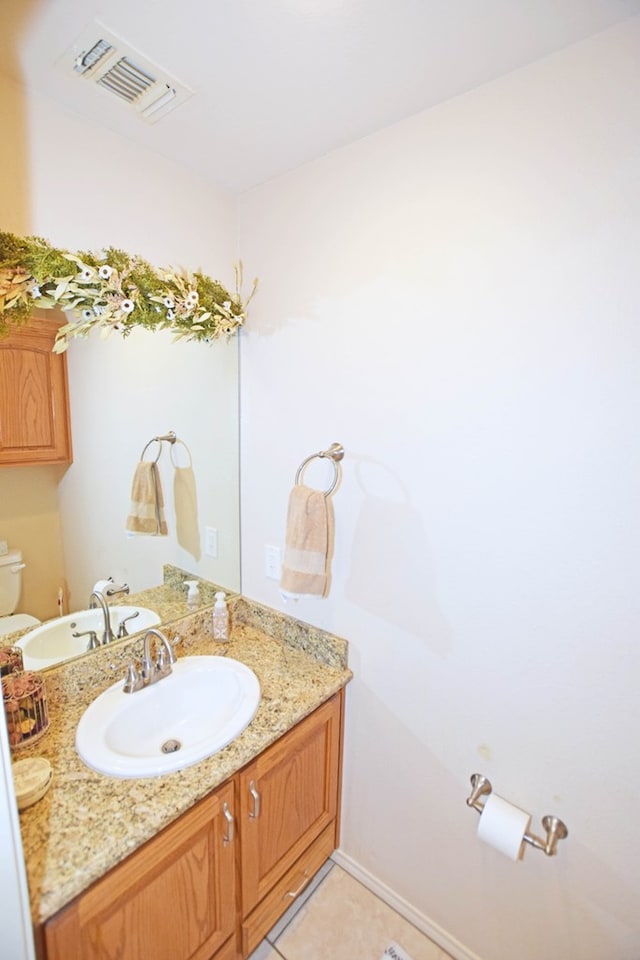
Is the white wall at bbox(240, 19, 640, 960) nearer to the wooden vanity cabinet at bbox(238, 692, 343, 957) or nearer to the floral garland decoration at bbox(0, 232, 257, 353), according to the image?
the wooden vanity cabinet at bbox(238, 692, 343, 957)

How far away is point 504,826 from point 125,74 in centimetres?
219

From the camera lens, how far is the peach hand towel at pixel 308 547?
1302 millimetres

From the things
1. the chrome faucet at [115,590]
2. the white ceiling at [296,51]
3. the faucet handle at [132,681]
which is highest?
the white ceiling at [296,51]

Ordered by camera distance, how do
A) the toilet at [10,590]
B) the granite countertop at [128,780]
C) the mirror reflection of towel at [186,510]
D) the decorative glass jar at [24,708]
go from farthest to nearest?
the mirror reflection of towel at [186,510]
the toilet at [10,590]
the decorative glass jar at [24,708]
the granite countertop at [128,780]

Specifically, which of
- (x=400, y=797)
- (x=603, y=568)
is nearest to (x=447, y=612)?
(x=603, y=568)

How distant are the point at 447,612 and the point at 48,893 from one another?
A: 1.06 m

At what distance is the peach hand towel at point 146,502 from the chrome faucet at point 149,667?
0.36 metres

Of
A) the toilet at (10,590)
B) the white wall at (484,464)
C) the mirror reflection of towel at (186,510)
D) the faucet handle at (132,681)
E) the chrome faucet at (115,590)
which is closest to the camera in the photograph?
the white wall at (484,464)

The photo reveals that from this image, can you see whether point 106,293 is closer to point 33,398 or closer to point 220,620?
point 33,398

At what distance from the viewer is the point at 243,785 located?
3.65 ft

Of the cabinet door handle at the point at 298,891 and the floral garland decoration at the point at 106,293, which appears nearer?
the floral garland decoration at the point at 106,293

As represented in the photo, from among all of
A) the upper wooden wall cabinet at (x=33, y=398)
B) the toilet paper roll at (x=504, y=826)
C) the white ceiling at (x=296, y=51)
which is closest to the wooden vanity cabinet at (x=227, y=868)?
the toilet paper roll at (x=504, y=826)

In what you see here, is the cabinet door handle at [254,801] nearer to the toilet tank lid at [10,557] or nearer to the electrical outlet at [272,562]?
the electrical outlet at [272,562]

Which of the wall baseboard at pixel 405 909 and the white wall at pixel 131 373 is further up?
the white wall at pixel 131 373
